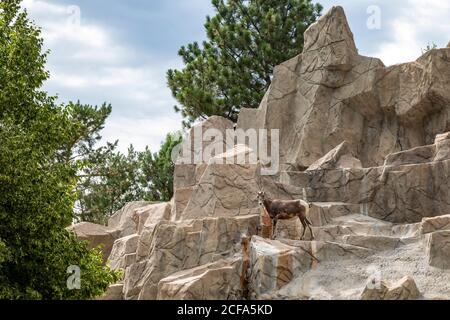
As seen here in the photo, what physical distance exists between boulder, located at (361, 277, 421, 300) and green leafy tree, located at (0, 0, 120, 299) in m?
6.43

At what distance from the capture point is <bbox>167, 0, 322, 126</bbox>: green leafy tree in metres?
41.4

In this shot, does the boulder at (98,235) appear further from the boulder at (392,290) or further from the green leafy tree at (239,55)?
the boulder at (392,290)

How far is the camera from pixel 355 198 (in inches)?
976

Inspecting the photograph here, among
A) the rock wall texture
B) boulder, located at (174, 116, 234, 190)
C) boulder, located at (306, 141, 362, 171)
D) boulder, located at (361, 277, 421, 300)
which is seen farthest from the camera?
boulder, located at (174, 116, 234, 190)

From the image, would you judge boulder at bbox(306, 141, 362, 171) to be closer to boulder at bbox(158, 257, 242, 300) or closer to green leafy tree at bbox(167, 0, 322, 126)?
boulder at bbox(158, 257, 242, 300)

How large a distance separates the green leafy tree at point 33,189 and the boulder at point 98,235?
11.5 metres

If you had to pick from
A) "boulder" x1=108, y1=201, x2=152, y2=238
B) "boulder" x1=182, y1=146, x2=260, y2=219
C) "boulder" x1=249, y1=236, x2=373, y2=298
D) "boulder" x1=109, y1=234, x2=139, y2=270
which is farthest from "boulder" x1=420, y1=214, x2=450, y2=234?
"boulder" x1=108, y1=201, x2=152, y2=238

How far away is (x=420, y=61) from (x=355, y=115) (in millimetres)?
3448

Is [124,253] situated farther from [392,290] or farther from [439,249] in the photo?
[392,290]

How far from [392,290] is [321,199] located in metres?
8.50

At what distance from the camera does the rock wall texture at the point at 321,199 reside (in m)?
19.1
